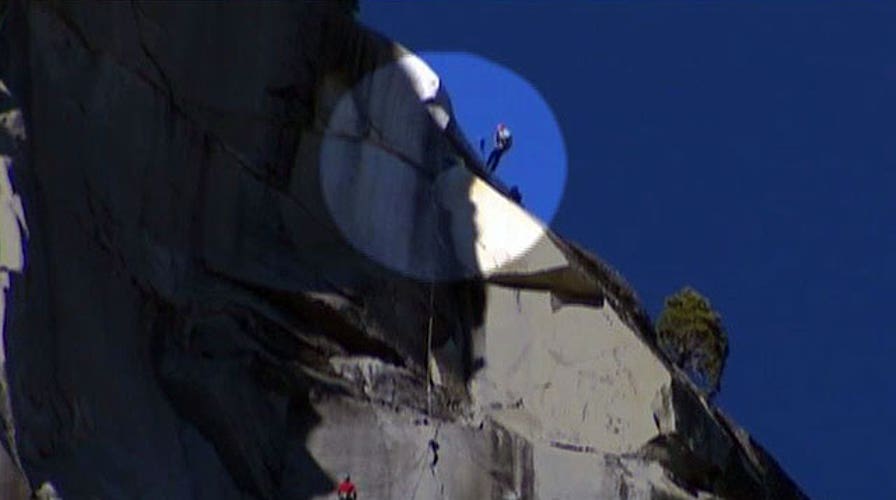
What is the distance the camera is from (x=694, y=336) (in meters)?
40.4

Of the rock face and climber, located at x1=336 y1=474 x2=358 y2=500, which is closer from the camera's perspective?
the rock face

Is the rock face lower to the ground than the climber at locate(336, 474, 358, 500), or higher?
higher

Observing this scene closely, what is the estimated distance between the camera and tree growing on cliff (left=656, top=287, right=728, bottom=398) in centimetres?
Answer: 3984

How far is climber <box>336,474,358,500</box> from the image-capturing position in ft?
107

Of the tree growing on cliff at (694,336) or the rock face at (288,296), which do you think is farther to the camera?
the tree growing on cliff at (694,336)

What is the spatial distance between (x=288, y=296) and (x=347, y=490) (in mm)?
1861

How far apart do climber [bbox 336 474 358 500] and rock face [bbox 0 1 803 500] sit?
15 cm

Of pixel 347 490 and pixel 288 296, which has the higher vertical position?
pixel 288 296

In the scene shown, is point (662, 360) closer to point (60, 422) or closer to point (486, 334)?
point (486, 334)

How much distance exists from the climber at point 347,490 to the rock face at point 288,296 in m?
0.15

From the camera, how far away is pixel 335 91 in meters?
34.8

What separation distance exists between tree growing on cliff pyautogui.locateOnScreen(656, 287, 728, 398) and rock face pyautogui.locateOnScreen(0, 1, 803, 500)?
236cm

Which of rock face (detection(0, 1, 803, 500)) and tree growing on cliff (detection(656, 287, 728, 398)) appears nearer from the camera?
rock face (detection(0, 1, 803, 500))

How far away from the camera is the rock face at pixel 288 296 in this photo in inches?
1180
